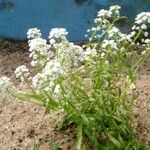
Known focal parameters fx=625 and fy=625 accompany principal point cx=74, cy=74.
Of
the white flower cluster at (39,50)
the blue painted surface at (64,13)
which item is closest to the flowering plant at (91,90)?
the white flower cluster at (39,50)

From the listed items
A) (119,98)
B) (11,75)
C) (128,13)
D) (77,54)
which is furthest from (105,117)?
(128,13)

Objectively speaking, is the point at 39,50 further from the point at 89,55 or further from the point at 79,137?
the point at 79,137

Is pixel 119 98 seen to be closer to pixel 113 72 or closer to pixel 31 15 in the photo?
pixel 113 72

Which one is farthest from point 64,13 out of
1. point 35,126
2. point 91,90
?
point 91,90

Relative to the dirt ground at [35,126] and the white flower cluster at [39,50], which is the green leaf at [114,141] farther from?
the white flower cluster at [39,50]

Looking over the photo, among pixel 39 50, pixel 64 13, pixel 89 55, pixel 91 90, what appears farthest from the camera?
pixel 64 13
